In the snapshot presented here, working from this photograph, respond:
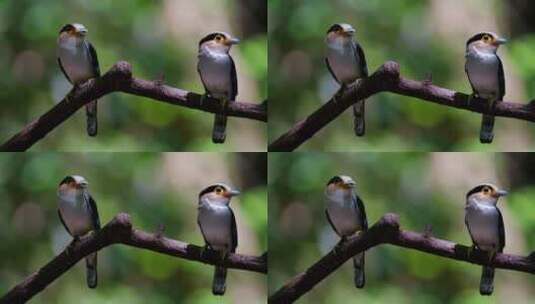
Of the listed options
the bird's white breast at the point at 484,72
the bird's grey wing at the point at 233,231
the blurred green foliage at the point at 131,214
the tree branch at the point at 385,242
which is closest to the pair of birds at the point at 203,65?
the blurred green foliage at the point at 131,214

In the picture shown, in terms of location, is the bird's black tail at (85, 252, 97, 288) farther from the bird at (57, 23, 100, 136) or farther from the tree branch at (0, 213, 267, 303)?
the bird at (57, 23, 100, 136)

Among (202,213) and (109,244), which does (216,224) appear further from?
(109,244)

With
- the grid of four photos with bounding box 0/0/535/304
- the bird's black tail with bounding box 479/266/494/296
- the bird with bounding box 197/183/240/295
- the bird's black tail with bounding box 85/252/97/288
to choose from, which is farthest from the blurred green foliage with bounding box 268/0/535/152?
the bird's black tail with bounding box 85/252/97/288

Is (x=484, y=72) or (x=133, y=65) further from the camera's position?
(x=133, y=65)

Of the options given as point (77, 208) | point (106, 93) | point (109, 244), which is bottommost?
point (109, 244)

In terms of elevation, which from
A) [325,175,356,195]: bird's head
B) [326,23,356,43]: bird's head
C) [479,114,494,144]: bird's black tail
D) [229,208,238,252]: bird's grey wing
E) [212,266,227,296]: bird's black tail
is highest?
[326,23,356,43]: bird's head

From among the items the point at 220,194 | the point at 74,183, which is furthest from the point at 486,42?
the point at 74,183

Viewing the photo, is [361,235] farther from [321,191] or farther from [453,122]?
[453,122]
